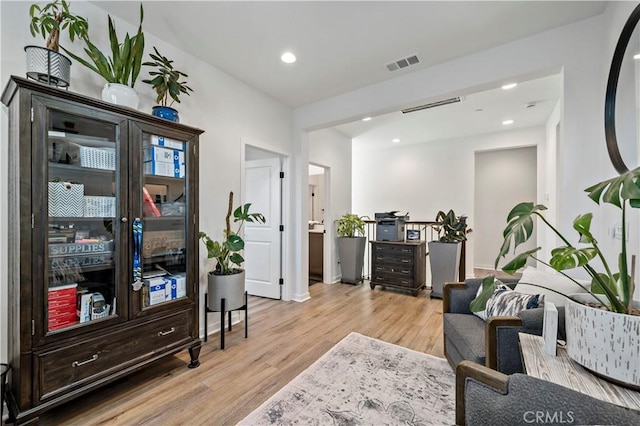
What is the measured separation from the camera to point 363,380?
6.79 feet

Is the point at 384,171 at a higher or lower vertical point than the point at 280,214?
higher

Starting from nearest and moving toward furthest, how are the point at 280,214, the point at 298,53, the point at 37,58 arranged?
the point at 37,58, the point at 298,53, the point at 280,214

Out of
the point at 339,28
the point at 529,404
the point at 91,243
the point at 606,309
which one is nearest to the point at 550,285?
the point at 606,309

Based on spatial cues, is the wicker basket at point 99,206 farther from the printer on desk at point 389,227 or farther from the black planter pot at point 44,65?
the printer on desk at point 389,227

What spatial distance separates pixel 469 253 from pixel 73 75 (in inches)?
236

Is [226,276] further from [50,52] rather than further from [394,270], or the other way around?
[394,270]

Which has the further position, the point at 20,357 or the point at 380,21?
the point at 380,21

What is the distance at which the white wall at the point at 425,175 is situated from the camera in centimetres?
541

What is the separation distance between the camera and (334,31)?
2387 millimetres

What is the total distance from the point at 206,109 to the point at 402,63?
2.09 m

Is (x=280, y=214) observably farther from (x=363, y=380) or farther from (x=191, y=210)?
(x=363, y=380)

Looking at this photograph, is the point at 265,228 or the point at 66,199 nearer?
the point at 66,199

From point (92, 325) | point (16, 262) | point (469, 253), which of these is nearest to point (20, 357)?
point (92, 325)

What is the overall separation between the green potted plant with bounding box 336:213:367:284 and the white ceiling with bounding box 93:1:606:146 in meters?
2.37
